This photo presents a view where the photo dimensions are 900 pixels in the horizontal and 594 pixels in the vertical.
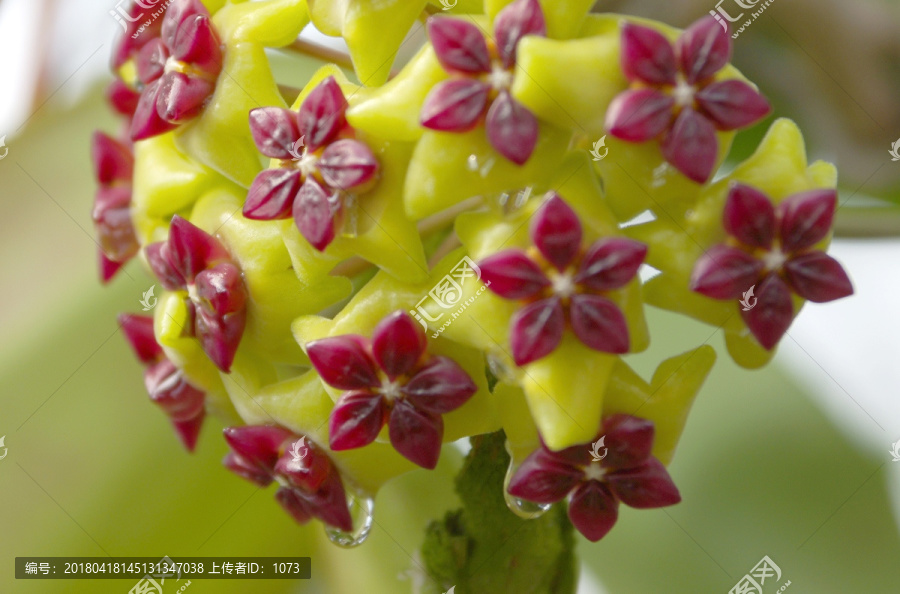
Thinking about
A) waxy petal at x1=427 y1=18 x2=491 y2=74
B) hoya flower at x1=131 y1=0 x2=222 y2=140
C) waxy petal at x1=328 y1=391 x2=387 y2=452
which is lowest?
waxy petal at x1=328 y1=391 x2=387 y2=452

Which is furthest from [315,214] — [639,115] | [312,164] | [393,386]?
[639,115]

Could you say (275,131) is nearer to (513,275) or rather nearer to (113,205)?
(513,275)

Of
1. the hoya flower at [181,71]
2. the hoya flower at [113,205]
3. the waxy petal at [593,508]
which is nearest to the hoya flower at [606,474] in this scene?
the waxy petal at [593,508]

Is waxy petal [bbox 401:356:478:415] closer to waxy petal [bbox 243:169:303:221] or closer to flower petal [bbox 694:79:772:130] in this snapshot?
waxy petal [bbox 243:169:303:221]

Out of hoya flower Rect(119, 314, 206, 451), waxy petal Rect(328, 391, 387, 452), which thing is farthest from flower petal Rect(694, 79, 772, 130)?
hoya flower Rect(119, 314, 206, 451)

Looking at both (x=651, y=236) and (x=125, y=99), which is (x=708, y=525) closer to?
(x=651, y=236)

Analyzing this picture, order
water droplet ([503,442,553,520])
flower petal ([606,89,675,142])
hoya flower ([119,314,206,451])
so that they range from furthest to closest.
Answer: hoya flower ([119,314,206,451]), water droplet ([503,442,553,520]), flower petal ([606,89,675,142])

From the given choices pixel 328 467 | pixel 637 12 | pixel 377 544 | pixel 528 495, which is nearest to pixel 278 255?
pixel 328 467

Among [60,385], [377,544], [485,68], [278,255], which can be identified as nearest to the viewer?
[485,68]
